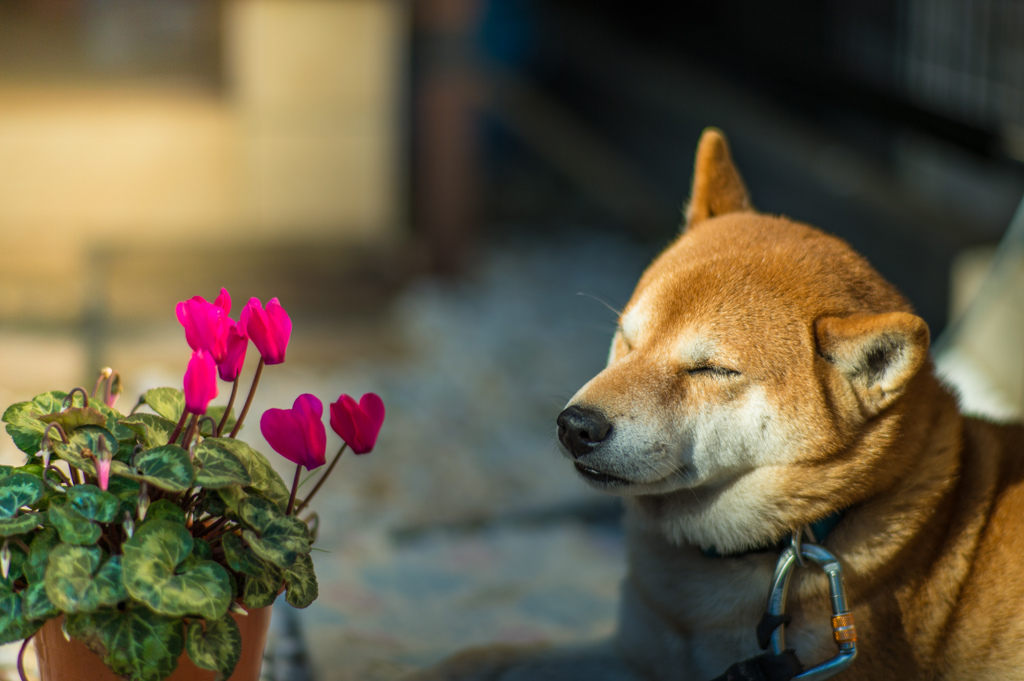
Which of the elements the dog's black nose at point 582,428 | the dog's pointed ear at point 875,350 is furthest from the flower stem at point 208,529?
the dog's pointed ear at point 875,350

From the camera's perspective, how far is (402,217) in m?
5.03

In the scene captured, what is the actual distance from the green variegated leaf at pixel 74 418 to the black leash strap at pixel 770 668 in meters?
1.11

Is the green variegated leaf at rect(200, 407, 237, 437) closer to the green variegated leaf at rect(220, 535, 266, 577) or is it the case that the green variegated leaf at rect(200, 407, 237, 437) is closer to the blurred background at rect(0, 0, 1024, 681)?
the green variegated leaf at rect(220, 535, 266, 577)

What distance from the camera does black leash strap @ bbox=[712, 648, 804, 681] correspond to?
5.14 feet

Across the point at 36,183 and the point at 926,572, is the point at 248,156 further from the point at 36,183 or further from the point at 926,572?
the point at 926,572

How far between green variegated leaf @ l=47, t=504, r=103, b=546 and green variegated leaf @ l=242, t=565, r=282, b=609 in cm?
23

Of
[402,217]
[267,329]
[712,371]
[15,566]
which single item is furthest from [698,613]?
[402,217]

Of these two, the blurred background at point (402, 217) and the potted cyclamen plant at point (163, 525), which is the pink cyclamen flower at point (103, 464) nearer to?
the potted cyclamen plant at point (163, 525)

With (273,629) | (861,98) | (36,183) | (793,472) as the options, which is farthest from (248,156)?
(793,472)

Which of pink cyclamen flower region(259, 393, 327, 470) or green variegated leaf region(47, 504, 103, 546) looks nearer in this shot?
green variegated leaf region(47, 504, 103, 546)

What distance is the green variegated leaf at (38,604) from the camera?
1.34 meters

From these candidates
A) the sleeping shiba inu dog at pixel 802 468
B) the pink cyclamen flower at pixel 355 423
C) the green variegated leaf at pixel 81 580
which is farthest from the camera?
the sleeping shiba inu dog at pixel 802 468

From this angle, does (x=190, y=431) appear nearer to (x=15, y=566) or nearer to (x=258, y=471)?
(x=258, y=471)

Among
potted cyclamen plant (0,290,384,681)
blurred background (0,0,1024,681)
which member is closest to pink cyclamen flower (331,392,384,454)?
potted cyclamen plant (0,290,384,681)
